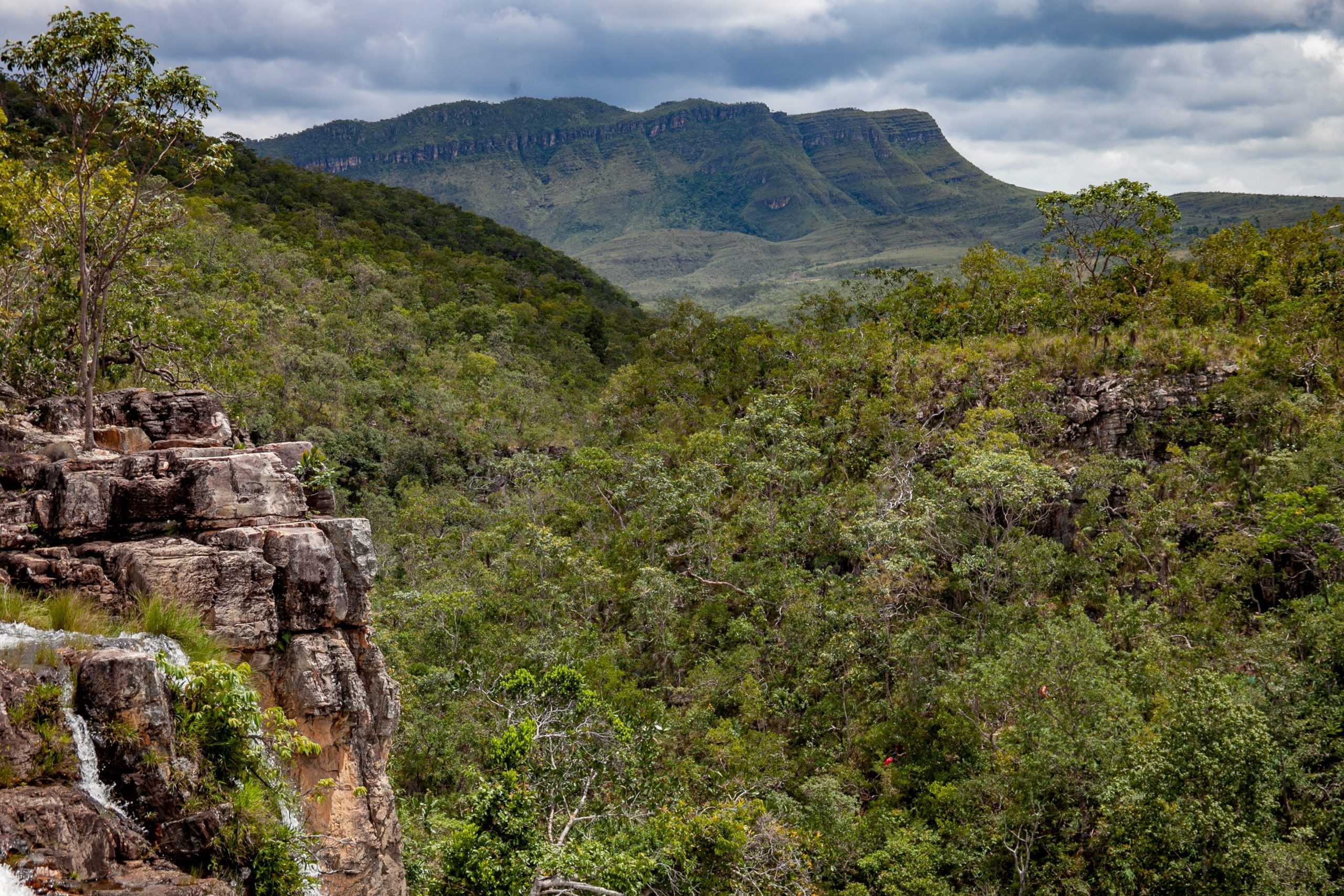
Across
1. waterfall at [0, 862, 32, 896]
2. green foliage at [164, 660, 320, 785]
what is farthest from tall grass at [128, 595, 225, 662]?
waterfall at [0, 862, 32, 896]

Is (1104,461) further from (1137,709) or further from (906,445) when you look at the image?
(1137,709)

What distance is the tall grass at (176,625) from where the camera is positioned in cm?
946

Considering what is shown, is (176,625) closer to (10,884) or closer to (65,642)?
(65,642)

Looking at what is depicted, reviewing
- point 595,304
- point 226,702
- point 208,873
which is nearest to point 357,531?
point 226,702

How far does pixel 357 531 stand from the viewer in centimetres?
1180

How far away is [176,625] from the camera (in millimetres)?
9625

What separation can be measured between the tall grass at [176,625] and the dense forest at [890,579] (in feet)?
14.8

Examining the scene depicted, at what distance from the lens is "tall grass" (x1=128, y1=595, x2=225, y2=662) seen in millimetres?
9461

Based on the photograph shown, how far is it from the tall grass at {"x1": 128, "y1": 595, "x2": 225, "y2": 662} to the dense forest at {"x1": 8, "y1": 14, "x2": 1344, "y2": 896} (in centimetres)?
452

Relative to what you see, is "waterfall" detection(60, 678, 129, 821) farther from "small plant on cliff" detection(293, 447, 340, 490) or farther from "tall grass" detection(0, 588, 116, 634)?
"small plant on cliff" detection(293, 447, 340, 490)

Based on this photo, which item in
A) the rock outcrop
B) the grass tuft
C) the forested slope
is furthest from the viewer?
the rock outcrop

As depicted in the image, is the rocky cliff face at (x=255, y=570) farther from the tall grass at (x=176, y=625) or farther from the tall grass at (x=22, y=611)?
the tall grass at (x=22, y=611)

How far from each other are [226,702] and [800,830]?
12.5 meters

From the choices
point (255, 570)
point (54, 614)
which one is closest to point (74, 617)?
point (54, 614)
